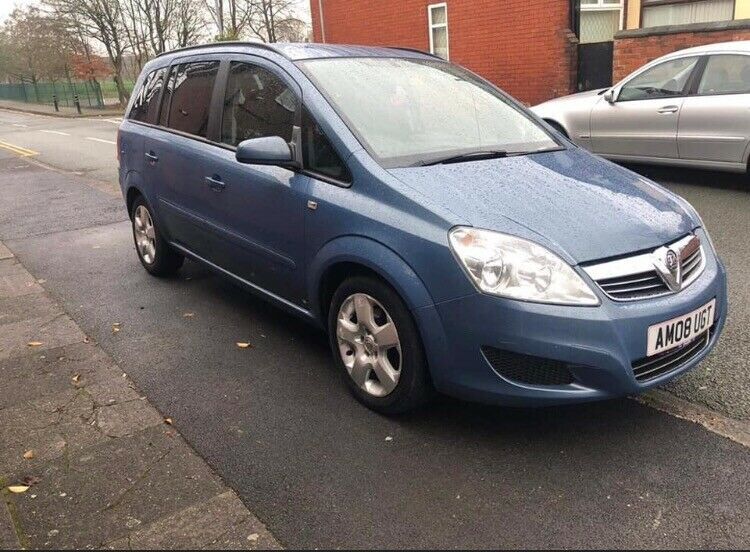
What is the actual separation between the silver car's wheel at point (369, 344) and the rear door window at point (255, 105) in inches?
42.3

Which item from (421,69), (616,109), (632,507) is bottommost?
(632,507)

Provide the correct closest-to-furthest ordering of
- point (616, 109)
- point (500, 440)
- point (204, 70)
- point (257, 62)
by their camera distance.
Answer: point (500, 440)
point (257, 62)
point (204, 70)
point (616, 109)

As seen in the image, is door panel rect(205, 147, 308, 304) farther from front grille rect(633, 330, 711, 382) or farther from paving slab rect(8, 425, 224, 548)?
front grille rect(633, 330, 711, 382)

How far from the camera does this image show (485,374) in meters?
2.85

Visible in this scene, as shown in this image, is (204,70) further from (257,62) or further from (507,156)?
(507,156)

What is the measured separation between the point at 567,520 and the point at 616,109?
7.00 m

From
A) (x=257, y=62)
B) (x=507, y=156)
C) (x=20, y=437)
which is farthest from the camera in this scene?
(x=257, y=62)

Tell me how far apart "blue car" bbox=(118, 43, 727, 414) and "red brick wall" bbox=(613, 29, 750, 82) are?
769cm

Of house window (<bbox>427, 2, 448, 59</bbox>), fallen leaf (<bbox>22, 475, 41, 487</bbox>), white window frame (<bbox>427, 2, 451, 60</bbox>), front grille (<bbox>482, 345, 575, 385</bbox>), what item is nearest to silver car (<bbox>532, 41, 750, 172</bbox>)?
front grille (<bbox>482, 345, 575, 385</bbox>)

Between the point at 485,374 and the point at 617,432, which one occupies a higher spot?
the point at 485,374

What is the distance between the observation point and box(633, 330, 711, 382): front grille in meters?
2.82

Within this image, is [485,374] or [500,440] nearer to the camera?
[485,374]

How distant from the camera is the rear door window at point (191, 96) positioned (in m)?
4.57

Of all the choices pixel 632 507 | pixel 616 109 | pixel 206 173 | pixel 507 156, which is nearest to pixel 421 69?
pixel 507 156
